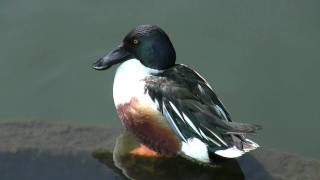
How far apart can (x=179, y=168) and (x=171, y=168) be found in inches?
2.1

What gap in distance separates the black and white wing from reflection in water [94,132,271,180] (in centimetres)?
19

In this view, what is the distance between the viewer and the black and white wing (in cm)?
409

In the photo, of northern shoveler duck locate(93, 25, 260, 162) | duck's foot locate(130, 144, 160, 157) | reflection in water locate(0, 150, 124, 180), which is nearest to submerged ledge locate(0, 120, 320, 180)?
reflection in water locate(0, 150, 124, 180)

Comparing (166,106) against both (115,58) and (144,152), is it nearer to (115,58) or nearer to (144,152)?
(144,152)

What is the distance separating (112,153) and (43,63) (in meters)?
1.25

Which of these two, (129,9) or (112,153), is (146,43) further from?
(129,9)

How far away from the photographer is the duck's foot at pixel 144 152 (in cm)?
445

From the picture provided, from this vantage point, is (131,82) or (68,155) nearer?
(68,155)

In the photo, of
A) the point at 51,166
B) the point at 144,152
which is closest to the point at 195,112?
the point at 144,152

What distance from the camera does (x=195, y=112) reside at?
Answer: 13.7ft

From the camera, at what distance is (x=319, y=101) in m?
5.09

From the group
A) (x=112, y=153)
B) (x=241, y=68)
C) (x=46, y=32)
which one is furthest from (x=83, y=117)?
(x=241, y=68)

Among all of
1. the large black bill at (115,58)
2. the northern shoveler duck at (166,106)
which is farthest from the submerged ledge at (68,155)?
the large black bill at (115,58)

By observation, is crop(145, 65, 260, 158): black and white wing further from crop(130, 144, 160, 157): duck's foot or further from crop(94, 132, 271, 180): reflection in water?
crop(130, 144, 160, 157): duck's foot
